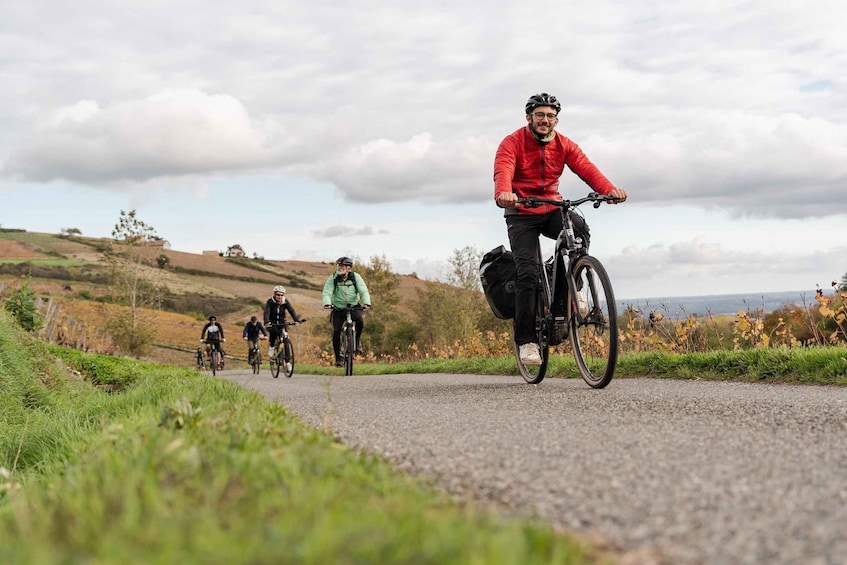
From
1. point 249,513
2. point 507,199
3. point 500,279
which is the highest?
point 507,199

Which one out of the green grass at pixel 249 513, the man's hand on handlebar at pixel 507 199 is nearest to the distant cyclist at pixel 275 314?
the man's hand on handlebar at pixel 507 199

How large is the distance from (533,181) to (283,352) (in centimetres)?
1199

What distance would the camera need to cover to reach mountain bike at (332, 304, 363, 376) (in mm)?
15664

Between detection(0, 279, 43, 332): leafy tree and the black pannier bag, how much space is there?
14.0 metres

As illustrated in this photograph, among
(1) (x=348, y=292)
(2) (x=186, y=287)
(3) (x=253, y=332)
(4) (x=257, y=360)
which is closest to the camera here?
(1) (x=348, y=292)

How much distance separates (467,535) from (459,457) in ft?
4.67

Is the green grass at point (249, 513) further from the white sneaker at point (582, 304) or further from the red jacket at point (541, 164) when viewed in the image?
the red jacket at point (541, 164)

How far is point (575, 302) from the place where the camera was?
7117 millimetres

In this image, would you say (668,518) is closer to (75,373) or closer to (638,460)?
(638,460)

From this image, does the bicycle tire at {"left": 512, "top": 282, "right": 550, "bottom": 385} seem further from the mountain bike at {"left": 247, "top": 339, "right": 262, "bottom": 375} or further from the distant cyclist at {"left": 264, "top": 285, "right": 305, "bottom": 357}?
the mountain bike at {"left": 247, "top": 339, "right": 262, "bottom": 375}

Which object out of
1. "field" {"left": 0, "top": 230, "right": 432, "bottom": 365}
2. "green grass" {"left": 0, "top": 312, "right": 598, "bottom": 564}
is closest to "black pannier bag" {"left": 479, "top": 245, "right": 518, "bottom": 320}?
"green grass" {"left": 0, "top": 312, "right": 598, "bottom": 564}

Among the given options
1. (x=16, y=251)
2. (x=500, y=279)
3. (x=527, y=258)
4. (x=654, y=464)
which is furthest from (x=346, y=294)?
(x=16, y=251)

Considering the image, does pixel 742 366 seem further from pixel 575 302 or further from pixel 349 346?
pixel 349 346

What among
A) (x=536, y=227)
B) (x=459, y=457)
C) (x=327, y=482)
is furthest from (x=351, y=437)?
(x=536, y=227)
